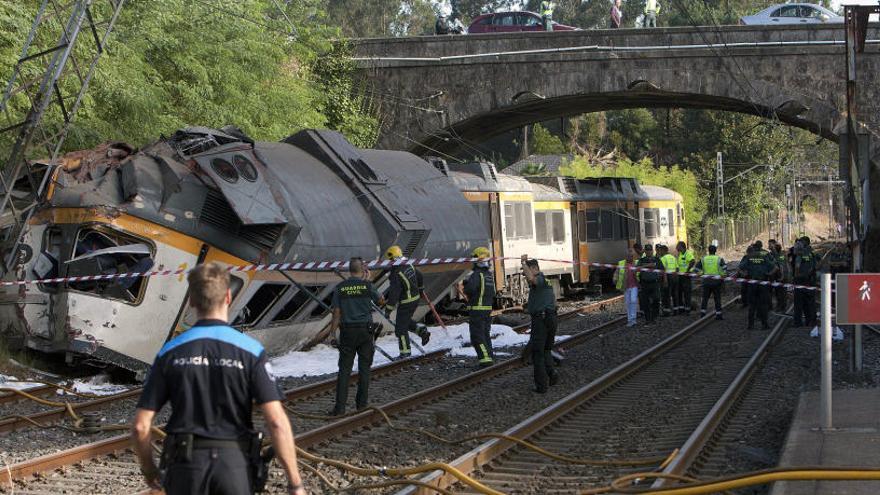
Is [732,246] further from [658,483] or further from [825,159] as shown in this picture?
[658,483]

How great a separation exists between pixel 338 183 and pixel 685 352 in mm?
6574

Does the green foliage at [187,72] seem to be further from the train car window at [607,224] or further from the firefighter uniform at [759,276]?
the firefighter uniform at [759,276]

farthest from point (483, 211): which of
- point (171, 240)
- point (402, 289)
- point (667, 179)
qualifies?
point (667, 179)

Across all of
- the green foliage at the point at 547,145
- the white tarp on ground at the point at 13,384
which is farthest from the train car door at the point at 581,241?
the green foliage at the point at 547,145

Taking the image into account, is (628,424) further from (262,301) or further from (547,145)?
(547,145)

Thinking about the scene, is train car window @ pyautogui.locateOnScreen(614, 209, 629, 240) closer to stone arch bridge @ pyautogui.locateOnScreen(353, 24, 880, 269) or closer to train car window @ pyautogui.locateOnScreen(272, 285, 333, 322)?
stone arch bridge @ pyautogui.locateOnScreen(353, 24, 880, 269)

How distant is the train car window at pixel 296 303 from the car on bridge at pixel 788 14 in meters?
31.8

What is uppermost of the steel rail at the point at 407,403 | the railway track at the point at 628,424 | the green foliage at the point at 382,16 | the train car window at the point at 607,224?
the green foliage at the point at 382,16

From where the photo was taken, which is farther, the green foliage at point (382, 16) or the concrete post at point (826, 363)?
the green foliage at point (382, 16)

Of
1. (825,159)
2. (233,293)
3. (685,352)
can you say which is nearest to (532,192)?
(685,352)

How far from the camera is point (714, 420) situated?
1162cm

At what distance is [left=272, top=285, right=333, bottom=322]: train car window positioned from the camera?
53.9ft

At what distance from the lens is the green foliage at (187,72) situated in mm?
20578

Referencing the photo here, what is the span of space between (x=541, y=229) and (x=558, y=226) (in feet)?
4.73
